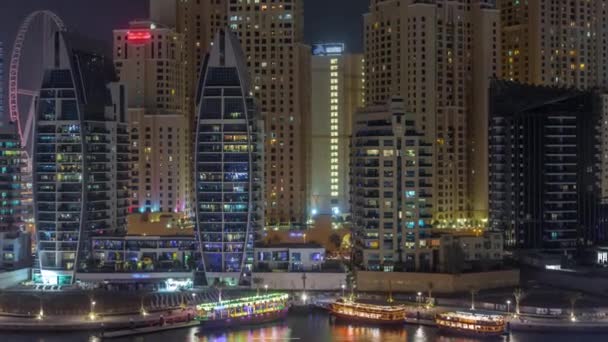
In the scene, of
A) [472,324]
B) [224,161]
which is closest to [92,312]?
[224,161]

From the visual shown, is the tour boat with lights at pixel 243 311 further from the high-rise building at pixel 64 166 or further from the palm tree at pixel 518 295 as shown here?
the palm tree at pixel 518 295

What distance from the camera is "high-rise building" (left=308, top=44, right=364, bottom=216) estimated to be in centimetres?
7956

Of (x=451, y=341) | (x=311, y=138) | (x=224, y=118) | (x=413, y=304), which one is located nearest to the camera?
(x=451, y=341)

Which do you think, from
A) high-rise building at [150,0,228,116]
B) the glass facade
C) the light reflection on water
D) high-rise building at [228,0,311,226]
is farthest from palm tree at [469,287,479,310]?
high-rise building at [150,0,228,116]

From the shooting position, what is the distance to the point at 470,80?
74.7 meters

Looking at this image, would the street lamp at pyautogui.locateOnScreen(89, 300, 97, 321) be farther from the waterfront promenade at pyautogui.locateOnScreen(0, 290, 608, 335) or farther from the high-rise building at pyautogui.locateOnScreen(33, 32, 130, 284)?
the high-rise building at pyautogui.locateOnScreen(33, 32, 130, 284)

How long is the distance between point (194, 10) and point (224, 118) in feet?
84.2

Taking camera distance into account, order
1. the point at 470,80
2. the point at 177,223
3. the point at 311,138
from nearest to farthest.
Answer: the point at 177,223 < the point at 470,80 < the point at 311,138

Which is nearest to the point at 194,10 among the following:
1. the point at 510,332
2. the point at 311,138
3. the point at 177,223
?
the point at 311,138

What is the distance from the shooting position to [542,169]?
60938mm

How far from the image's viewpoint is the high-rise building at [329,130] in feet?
261

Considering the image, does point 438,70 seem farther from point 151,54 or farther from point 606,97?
point 151,54

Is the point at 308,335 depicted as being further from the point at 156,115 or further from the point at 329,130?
the point at 329,130

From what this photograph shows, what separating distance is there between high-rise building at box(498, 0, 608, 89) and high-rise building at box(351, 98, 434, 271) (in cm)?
2387
